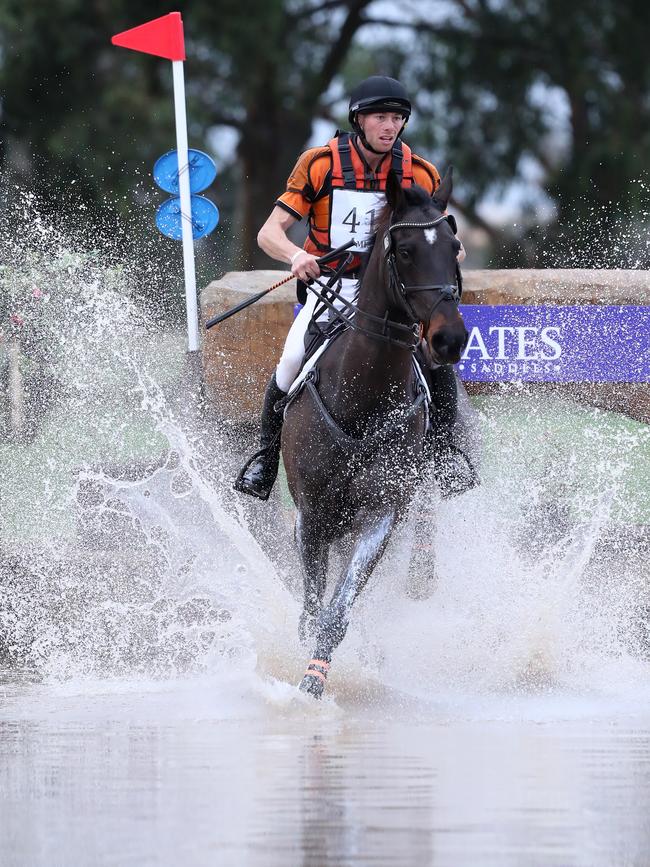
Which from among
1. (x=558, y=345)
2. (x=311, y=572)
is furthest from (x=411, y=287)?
(x=558, y=345)

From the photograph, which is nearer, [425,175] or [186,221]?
[425,175]

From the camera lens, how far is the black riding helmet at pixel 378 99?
8000mm

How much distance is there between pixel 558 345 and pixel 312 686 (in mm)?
5232

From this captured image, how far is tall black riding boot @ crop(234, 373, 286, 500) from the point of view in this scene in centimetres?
874

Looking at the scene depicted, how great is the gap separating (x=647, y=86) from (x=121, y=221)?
7503 mm

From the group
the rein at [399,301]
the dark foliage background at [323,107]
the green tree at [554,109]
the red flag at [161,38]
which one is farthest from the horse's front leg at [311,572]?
the green tree at [554,109]

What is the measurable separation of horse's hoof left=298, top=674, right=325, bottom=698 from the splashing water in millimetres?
437

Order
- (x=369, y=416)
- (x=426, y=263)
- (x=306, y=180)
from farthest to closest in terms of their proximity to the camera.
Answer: (x=306, y=180) → (x=369, y=416) → (x=426, y=263)

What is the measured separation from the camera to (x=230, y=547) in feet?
34.7

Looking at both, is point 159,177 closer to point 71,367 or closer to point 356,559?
point 71,367

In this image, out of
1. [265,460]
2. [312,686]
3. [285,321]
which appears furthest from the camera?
[285,321]

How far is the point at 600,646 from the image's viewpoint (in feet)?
28.3

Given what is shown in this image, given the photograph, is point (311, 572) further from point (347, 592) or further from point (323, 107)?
point (323, 107)

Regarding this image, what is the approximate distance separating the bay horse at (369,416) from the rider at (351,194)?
456 mm
